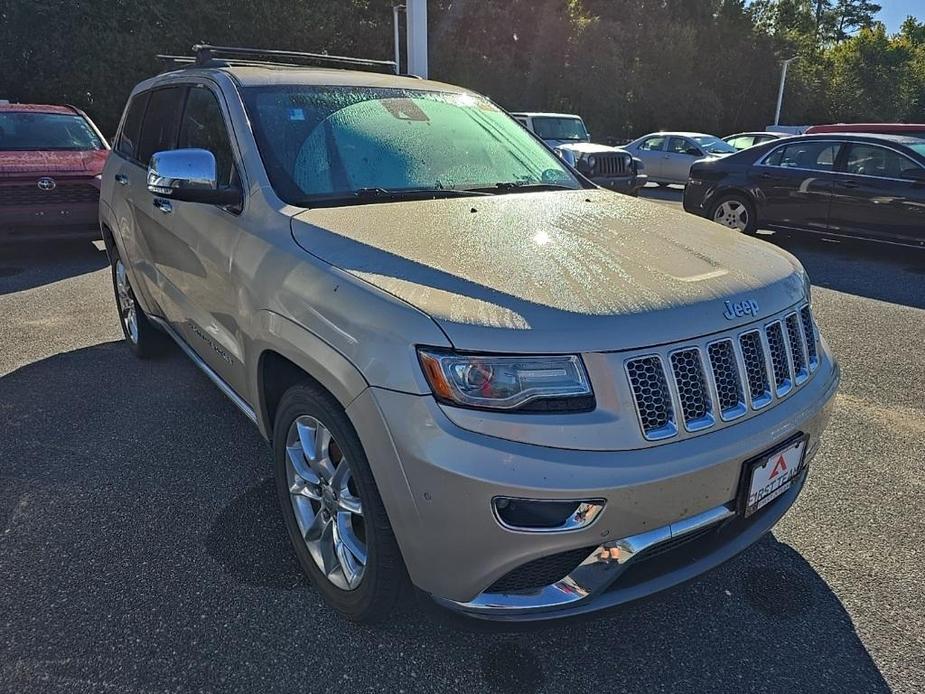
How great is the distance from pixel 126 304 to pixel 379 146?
9.29 ft

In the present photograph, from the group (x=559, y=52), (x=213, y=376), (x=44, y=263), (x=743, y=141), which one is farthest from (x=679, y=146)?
(x=559, y=52)

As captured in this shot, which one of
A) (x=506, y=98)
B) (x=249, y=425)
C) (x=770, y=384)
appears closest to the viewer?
(x=770, y=384)

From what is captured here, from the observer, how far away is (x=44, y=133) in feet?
28.0

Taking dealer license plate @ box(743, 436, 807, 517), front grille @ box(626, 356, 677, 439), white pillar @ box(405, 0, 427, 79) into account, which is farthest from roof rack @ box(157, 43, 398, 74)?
white pillar @ box(405, 0, 427, 79)

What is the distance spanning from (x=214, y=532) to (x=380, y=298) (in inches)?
59.8

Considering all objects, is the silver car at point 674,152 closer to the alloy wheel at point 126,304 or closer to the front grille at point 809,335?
the alloy wheel at point 126,304

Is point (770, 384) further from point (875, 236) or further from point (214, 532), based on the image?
point (875, 236)

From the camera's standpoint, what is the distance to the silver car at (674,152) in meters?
16.0

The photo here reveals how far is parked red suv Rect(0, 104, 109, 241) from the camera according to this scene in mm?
7473

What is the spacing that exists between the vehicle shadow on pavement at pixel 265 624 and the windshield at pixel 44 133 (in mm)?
6659

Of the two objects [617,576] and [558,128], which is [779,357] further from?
[558,128]

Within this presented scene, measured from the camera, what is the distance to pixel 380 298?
193 centimetres

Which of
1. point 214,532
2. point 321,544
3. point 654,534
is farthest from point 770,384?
point 214,532

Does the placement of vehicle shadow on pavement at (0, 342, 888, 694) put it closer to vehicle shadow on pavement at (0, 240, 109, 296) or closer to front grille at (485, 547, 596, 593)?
front grille at (485, 547, 596, 593)
